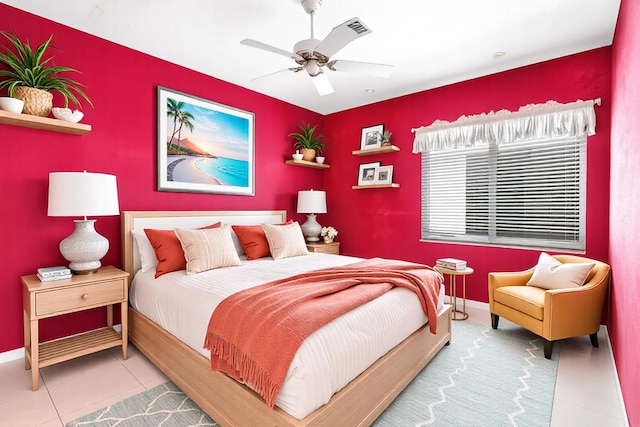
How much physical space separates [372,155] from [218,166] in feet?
7.18

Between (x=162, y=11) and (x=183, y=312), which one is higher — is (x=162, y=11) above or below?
above

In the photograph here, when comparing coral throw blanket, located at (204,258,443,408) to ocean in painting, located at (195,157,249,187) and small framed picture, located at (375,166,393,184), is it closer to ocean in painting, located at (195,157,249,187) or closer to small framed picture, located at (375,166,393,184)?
ocean in painting, located at (195,157,249,187)

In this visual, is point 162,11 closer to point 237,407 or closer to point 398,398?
point 237,407

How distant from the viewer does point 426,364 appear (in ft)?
8.16

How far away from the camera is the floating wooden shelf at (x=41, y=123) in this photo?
90.3 inches

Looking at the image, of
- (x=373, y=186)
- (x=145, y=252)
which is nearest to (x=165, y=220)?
(x=145, y=252)

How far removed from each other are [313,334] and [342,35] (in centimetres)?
180

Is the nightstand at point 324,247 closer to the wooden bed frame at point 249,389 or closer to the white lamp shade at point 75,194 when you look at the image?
the wooden bed frame at point 249,389

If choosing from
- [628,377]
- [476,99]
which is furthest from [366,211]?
[628,377]

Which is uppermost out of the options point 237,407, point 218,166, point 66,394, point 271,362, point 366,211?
point 218,166

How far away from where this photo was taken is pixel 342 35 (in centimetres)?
205

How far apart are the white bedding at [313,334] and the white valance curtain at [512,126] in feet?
6.64

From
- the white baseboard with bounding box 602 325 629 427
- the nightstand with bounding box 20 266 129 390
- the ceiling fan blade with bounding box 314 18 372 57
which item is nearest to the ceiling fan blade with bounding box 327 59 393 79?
the ceiling fan blade with bounding box 314 18 372 57

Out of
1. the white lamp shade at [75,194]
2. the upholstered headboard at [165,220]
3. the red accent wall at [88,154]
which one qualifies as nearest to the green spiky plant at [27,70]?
the red accent wall at [88,154]
